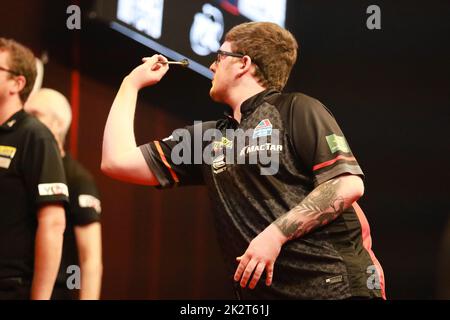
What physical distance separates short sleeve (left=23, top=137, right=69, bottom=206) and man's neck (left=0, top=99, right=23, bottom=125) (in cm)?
16

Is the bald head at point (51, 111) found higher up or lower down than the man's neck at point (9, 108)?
higher up

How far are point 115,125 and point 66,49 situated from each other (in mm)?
1693

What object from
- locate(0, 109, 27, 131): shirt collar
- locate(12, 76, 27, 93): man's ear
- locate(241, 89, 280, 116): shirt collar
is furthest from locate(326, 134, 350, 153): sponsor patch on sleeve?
locate(12, 76, 27, 93): man's ear

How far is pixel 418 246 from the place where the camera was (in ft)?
14.8

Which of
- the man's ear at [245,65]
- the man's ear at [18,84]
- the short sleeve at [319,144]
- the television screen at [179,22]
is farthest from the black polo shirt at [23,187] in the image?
the short sleeve at [319,144]

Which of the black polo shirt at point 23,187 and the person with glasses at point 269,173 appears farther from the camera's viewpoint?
the black polo shirt at point 23,187

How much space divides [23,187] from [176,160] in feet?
2.41

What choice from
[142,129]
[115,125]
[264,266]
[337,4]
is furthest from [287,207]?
[337,4]

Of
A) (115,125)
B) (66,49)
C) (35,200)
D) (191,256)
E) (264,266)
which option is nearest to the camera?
(264,266)

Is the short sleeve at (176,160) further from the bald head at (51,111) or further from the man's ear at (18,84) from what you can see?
the bald head at (51,111)

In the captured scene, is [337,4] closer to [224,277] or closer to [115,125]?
[224,277]

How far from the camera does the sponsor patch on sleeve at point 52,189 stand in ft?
9.30

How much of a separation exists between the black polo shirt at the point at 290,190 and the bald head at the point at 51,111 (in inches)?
62.3

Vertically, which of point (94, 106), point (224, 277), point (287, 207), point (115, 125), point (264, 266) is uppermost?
point (94, 106)
